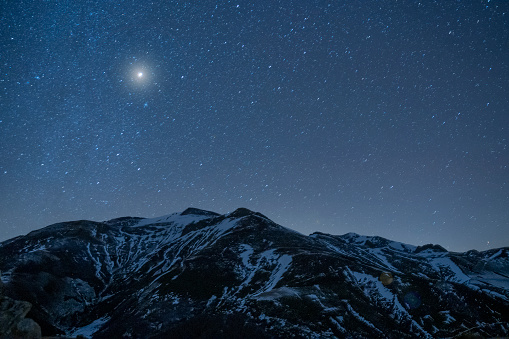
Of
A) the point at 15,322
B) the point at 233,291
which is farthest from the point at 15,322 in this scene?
the point at 233,291

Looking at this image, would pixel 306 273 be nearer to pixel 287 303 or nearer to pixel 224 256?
pixel 287 303

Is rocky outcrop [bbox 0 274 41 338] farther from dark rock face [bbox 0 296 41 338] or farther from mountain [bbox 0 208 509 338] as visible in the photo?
mountain [bbox 0 208 509 338]

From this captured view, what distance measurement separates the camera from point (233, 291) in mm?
87750

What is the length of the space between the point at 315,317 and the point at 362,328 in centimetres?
1080

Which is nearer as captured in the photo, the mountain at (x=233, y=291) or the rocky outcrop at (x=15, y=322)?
the rocky outcrop at (x=15, y=322)

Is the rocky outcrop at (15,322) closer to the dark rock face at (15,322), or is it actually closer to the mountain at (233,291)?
the dark rock face at (15,322)

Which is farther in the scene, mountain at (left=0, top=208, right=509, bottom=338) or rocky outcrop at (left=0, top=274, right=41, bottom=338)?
mountain at (left=0, top=208, right=509, bottom=338)

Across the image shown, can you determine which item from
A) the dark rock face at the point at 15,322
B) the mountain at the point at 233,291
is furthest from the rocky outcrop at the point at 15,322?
the mountain at the point at 233,291

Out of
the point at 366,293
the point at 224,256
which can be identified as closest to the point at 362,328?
the point at 366,293

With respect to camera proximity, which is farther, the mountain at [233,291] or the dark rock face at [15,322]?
the mountain at [233,291]

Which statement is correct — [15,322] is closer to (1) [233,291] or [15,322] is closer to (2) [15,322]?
(2) [15,322]

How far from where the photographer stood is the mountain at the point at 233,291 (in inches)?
2536

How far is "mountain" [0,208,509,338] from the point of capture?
64406mm

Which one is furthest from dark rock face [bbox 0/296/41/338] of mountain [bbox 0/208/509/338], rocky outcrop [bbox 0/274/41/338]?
mountain [bbox 0/208/509/338]
